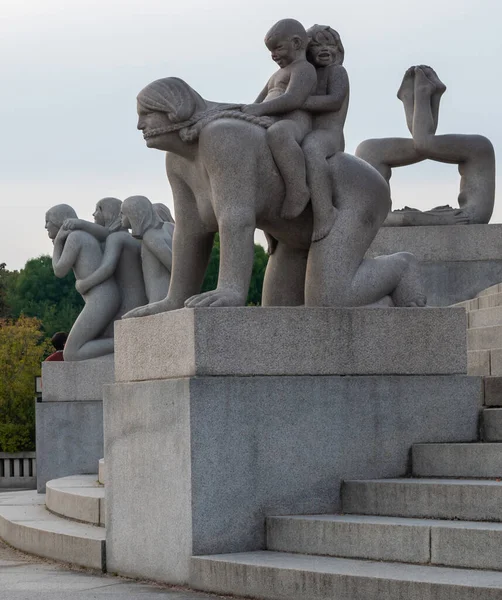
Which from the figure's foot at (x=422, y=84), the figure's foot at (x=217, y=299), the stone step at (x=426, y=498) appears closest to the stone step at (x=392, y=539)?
the stone step at (x=426, y=498)

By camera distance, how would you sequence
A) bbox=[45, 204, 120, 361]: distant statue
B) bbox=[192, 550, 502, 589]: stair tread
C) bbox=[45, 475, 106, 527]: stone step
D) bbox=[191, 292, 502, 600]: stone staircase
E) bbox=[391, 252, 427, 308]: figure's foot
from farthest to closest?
bbox=[45, 204, 120, 361]: distant statue → bbox=[45, 475, 106, 527]: stone step → bbox=[391, 252, 427, 308]: figure's foot → bbox=[191, 292, 502, 600]: stone staircase → bbox=[192, 550, 502, 589]: stair tread

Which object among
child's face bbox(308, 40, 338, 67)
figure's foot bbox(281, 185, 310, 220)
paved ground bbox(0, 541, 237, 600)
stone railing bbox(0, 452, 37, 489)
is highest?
child's face bbox(308, 40, 338, 67)

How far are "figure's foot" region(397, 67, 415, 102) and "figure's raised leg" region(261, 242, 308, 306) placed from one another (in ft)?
26.5

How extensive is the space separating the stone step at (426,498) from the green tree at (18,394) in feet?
45.9

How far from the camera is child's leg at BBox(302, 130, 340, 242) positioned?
816 centimetres

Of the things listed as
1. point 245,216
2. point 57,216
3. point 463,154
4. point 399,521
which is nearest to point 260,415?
point 399,521

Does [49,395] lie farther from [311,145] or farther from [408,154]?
[311,145]

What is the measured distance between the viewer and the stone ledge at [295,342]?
7.57 meters

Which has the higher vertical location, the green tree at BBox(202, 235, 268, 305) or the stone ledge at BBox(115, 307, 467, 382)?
the green tree at BBox(202, 235, 268, 305)

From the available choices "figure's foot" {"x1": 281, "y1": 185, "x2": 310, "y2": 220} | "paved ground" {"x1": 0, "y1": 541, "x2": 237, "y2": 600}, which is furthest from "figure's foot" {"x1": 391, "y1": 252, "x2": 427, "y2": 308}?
"paved ground" {"x1": 0, "y1": 541, "x2": 237, "y2": 600}

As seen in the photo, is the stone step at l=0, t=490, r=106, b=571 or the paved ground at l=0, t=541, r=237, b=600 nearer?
the paved ground at l=0, t=541, r=237, b=600

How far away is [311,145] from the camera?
8.20 metres

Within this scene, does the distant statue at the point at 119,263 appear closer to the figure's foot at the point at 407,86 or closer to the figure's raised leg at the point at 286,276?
the figure's foot at the point at 407,86

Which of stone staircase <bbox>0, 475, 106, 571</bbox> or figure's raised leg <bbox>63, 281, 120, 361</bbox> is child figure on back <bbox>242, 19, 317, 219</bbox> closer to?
stone staircase <bbox>0, 475, 106, 571</bbox>
